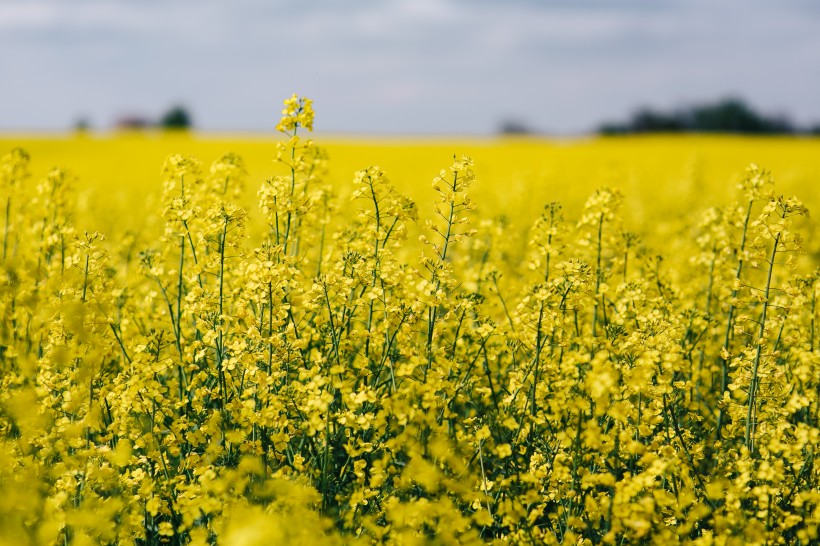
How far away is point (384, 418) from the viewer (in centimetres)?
339

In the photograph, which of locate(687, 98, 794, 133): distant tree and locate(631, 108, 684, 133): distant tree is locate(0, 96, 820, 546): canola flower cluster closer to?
locate(631, 108, 684, 133): distant tree

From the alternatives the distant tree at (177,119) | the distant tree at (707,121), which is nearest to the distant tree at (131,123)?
the distant tree at (177,119)

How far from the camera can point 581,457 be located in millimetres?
3254

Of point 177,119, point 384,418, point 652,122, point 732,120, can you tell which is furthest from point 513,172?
Answer: point 177,119

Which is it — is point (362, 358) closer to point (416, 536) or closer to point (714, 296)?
point (416, 536)

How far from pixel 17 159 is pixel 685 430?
5.39 metres

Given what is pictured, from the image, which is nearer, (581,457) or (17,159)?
(581,457)

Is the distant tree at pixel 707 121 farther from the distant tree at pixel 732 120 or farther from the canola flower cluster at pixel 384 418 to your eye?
the canola flower cluster at pixel 384 418

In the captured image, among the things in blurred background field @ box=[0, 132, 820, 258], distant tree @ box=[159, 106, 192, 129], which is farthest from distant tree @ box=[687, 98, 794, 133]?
distant tree @ box=[159, 106, 192, 129]

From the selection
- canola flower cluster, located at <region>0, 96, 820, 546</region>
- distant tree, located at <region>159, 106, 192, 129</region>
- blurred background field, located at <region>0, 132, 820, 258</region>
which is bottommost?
canola flower cluster, located at <region>0, 96, 820, 546</region>

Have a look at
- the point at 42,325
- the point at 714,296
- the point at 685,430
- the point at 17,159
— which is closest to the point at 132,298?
the point at 42,325

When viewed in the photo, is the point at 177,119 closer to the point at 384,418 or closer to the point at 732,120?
the point at 732,120

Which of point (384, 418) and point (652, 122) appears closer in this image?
point (384, 418)

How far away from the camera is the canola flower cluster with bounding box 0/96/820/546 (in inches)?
117
